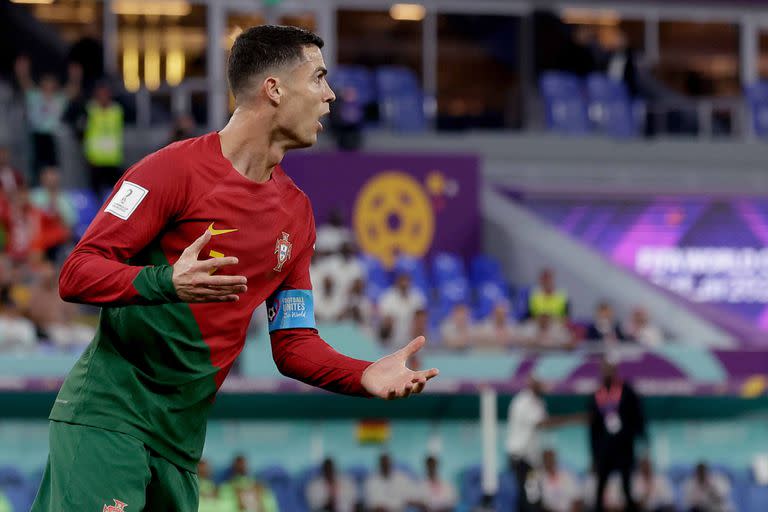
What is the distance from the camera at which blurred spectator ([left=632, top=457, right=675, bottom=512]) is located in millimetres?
14164

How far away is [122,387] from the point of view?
4445 mm

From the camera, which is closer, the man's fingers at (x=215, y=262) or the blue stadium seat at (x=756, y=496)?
the man's fingers at (x=215, y=262)

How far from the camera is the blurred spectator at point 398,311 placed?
1421 cm

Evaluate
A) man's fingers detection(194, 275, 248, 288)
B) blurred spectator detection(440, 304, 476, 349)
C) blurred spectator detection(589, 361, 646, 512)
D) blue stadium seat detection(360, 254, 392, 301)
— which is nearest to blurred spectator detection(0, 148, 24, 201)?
blue stadium seat detection(360, 254, 392, 301)

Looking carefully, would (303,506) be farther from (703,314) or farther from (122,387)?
(122,387)

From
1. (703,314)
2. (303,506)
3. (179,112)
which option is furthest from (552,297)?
(179,112)

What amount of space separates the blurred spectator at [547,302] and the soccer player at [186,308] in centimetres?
1111

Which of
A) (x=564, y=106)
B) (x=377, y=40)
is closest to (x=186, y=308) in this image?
(x=564, y=106)

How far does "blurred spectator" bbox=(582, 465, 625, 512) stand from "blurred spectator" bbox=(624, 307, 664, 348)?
6.25 ft

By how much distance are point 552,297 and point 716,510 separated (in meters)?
2.92

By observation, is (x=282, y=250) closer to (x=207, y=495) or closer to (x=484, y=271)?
(x=207, y=495)

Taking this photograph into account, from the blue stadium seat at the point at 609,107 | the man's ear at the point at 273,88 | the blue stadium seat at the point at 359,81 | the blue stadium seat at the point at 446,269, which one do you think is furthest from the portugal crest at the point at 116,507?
the blue stadium seat at the point at 609,107

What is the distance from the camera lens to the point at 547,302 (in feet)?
51.9

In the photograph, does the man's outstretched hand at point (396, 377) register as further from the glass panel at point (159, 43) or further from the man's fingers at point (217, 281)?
the glass panel at point (159, 43)
